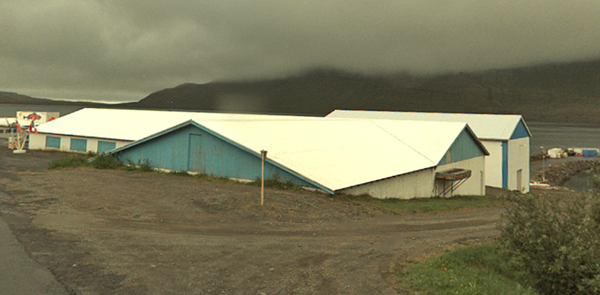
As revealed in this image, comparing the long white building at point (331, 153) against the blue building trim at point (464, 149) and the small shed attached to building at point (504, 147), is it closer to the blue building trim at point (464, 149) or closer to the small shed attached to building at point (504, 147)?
the blue building trim at point (464, 149)

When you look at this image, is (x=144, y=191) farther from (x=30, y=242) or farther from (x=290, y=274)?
(x=290, y=274)

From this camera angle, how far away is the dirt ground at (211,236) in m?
10.1

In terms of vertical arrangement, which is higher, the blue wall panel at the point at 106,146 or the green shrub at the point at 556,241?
the blue wall panel at the point at 106,146

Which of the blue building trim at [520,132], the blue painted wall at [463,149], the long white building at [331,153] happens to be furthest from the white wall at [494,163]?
the blue painted wall at [463,149]

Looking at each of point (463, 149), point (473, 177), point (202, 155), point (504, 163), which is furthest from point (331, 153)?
point (504, 163)

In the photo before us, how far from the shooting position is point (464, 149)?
1426 inches

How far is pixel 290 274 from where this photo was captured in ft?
34.8

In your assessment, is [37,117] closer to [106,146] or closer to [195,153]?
[106,146]

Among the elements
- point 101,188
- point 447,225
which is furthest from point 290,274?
point 101,188

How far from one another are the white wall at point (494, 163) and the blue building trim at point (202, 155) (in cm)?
2864

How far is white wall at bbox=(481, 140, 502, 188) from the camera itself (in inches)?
1732

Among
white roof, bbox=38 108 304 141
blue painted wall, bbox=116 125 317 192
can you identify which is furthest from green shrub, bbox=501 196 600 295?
white roof, bbox=38 108 304 141

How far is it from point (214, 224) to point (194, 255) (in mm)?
3954

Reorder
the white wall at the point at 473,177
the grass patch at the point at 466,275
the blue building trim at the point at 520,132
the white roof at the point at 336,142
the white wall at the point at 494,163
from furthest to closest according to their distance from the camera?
the blue building trim at the point at 520,132
the white wall at the point at 494,163
the white wall at the point at 473,177
the white roof at the point at 336,142
the grass patch at the point at 466,275
